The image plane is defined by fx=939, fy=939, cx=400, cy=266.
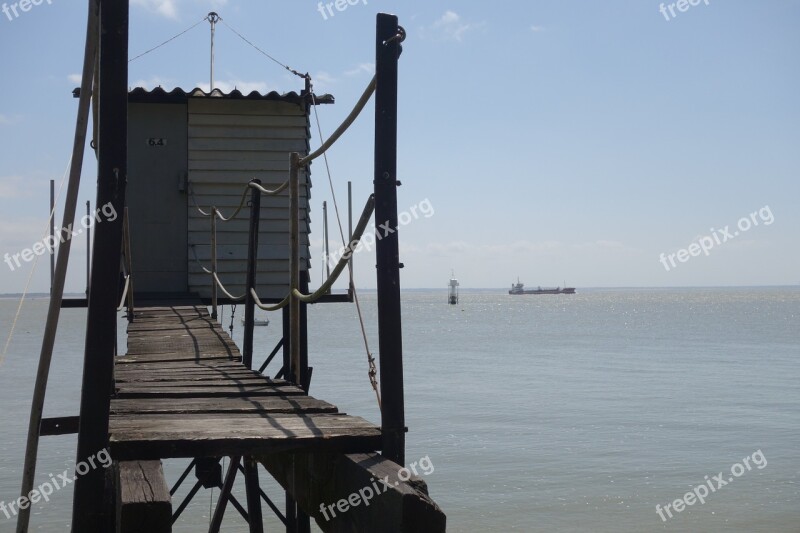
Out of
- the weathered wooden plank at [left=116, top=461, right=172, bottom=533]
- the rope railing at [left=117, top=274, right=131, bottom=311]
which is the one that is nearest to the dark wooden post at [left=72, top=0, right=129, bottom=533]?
the weathered wooden plank at [left=116, top=461, right=172, bottom=533]

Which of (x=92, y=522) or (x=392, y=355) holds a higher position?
(x=392, y=355)

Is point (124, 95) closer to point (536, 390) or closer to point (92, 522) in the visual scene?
point (92, 522)

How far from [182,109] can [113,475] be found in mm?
11296

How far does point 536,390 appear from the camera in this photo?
35469 millimetres

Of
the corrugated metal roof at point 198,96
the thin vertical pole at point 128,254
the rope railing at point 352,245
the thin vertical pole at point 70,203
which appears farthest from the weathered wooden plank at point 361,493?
the corrugated metal roof at point 198,96

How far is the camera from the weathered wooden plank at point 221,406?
15.9 ft

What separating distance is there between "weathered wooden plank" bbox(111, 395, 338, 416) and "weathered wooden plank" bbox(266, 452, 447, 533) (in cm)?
32

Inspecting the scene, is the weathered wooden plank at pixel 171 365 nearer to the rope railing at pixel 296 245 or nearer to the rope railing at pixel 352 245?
the rope railing at pixel 296 245

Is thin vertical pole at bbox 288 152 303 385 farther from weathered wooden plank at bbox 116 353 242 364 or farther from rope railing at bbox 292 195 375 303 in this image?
weathered wooden plank at bbox 116 353 242 364

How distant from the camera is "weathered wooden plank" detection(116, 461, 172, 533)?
305 cm

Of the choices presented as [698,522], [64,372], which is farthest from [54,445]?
[64,372]

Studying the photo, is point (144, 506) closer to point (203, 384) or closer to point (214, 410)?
point (214, 410)

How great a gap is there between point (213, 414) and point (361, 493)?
1.53 m

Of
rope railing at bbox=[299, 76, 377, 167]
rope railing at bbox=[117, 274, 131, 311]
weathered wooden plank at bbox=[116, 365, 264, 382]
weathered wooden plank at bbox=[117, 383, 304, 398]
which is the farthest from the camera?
rope railing at bbox=[117, 274, 131, 311]
